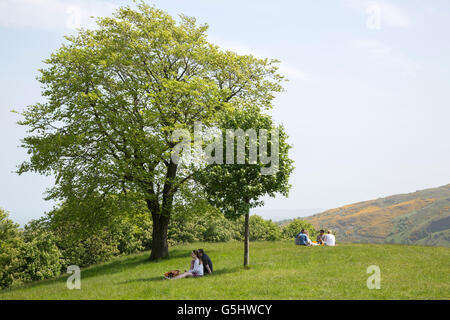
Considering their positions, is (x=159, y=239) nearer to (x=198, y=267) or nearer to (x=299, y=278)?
(x=198, y=267)

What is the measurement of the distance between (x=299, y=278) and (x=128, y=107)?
17.7 m

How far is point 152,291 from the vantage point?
15047 mm

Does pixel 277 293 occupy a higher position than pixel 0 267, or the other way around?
pixel 277 293

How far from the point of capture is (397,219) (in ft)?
517

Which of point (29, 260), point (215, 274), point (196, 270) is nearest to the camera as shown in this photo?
point (196, 270)

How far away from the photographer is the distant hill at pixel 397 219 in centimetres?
13650

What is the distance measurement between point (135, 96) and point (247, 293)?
18.5m

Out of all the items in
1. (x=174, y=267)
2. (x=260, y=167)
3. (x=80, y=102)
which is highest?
(x=80, y=102)

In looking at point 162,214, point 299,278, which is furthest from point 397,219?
point 299,278

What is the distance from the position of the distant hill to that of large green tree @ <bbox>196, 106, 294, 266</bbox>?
122 m

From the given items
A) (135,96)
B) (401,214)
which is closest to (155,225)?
(135,96)

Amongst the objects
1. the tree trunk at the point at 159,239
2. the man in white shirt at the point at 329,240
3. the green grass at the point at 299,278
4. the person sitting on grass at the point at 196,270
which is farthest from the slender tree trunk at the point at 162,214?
the man in white shirt at the point at 329,240
